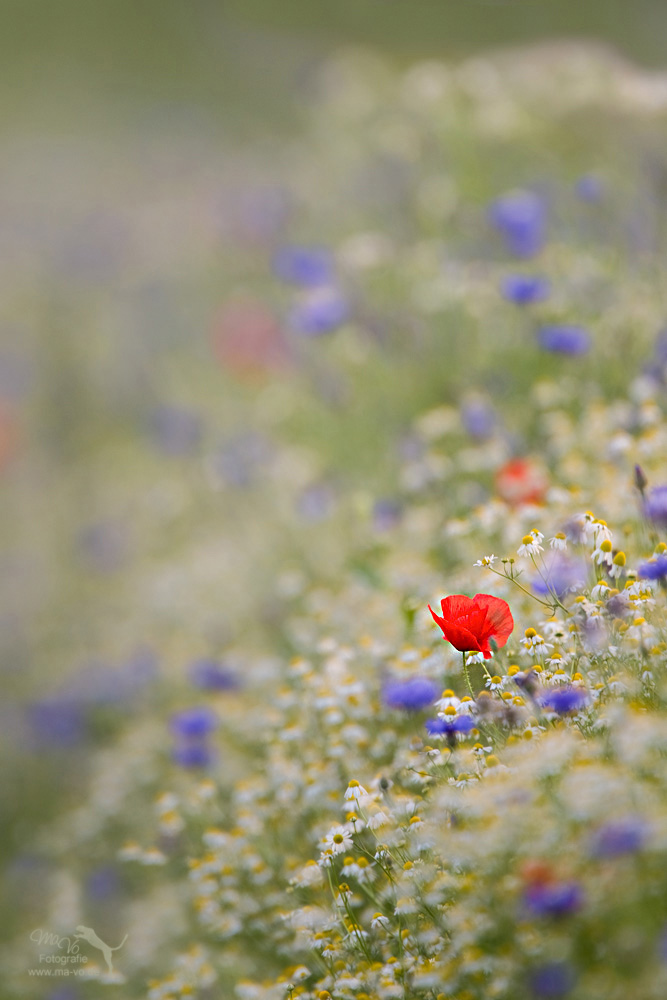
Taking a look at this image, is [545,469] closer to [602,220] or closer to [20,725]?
[602,220]

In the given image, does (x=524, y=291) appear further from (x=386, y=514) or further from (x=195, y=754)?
(x=195, y=754)

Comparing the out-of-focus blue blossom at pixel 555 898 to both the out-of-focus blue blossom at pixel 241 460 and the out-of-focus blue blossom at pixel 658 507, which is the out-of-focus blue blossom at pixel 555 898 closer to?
the out-of-focus blue blossom at pixel 658 507

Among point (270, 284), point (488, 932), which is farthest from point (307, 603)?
point (270, 284)

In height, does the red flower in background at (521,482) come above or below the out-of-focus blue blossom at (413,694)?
above

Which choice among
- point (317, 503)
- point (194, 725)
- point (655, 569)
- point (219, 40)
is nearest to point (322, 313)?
point (317, 503)

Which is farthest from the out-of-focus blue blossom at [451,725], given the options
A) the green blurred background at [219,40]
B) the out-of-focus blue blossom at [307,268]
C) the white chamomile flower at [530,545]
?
the green blurred background at [219,40]

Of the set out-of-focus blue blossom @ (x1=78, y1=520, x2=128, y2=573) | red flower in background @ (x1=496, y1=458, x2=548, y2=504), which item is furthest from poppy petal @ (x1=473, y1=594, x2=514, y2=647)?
out-of-focus blue blossom @ (x1=78, y1=520, x2=128, y2=573)

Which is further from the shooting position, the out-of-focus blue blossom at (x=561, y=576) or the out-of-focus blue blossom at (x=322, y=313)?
the out-of-focus blue blossom at (x=322, y=313)
